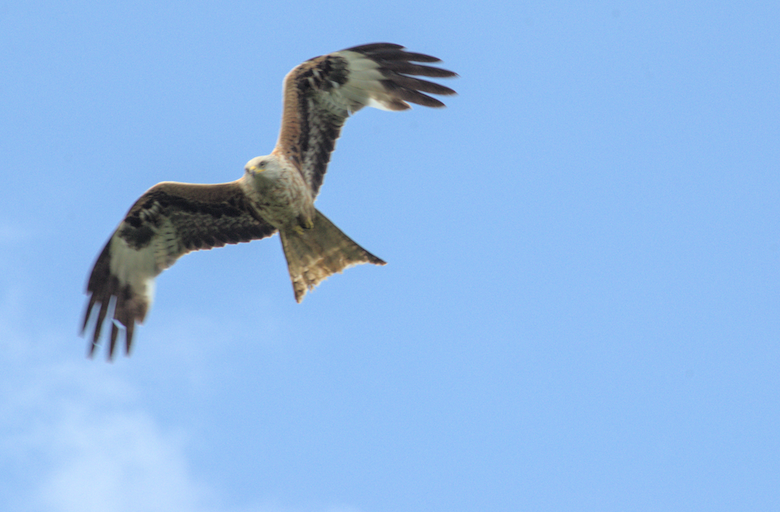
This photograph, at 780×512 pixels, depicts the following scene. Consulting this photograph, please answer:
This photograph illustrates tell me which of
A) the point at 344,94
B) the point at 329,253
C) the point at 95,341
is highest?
the point at 344,94

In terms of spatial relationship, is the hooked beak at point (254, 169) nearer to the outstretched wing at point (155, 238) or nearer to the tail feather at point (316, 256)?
the outstretched wing at point (155, 238)

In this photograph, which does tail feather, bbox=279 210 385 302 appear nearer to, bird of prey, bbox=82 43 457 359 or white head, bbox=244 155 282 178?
bird of prey, bbox=82 43 457 359

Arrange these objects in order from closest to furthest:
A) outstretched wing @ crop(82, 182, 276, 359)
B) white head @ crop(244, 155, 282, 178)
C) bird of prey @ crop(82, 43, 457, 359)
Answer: white head @ crop(244, 155, 282, 178), bird of prey @ crop(82, 43, 457, 359), outstretched wing @ crop(82, 182, 276, 359)

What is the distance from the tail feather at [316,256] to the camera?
841 cm

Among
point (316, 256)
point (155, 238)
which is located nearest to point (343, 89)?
point (316, 256)

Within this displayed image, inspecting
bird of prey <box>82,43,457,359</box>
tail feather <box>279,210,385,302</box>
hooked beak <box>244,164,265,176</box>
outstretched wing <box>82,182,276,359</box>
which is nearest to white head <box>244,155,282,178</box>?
hooked beak <box>244,164,265,176</box>

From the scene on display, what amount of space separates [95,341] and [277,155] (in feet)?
11.1

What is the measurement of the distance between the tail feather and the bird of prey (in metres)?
0.01

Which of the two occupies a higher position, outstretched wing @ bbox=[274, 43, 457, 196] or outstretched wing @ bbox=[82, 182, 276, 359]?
outstretched wing @ bbox=[274, 43, 457, 196]

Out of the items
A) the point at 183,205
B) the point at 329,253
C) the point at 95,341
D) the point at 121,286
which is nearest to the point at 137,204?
the point at 183,205

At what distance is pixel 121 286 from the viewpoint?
9039 mm

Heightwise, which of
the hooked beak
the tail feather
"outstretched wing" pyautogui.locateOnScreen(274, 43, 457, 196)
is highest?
"outstretched wing" pyautogui.locateOnScreen(274, 43, 457, 196)

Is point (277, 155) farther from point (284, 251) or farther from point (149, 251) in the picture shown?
point (149, 251)

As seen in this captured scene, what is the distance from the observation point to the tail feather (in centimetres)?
841
